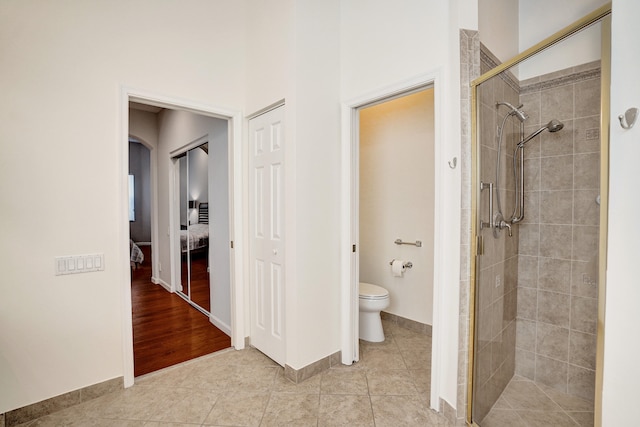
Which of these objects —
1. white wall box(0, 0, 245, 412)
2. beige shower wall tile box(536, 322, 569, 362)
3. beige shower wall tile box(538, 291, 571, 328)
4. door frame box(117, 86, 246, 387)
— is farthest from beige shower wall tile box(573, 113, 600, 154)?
white wall box(0, 0, 245, 412)

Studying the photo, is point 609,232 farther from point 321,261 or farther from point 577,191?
point 321,261

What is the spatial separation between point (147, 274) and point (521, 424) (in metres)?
5.94

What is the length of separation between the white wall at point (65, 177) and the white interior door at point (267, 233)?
875 mm

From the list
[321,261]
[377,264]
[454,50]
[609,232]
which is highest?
[454,50]

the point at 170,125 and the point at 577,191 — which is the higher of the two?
the point at 170,125

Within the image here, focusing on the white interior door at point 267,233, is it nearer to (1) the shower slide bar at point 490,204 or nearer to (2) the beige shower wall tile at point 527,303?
(1) the shower slide bar at point 490,204

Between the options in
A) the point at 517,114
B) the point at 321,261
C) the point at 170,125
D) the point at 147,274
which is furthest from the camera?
the point at 147,274

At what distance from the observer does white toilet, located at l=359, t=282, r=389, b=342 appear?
2.69 metres

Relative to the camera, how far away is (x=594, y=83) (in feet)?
3.99

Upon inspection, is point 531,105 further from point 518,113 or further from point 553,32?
point 553,32

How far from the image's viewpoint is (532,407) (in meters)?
1.72

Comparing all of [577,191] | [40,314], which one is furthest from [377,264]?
[40,314]

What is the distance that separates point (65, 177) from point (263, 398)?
1.94 meters

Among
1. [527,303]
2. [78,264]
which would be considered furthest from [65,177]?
[527,303]
